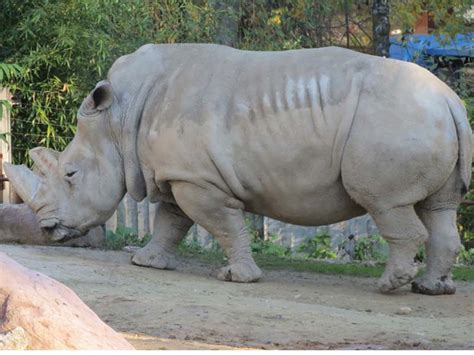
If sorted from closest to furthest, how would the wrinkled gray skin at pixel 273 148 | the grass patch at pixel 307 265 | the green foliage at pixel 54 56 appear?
the wrinkled gray skin at pixel 273 148, the grass patch at pixel 307 265, the green foliage at pixel 54 56

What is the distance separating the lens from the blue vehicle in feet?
50.5

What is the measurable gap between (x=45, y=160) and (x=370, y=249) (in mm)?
3785

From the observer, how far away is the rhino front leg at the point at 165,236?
378 inches

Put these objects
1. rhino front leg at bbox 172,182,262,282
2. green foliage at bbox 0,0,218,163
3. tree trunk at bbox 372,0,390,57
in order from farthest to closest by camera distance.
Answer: tree trunk at bbox 372,0,390,57 → green foliage at bbox 0,0,218,163 → rhino front leg at bbox 172,182,262,282

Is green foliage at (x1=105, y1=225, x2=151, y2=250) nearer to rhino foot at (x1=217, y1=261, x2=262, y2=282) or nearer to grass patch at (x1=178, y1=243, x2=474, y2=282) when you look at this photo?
grass patch at (x1=178, y1=243, x2=474, y2=282)

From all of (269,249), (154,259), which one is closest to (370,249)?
(269,249)

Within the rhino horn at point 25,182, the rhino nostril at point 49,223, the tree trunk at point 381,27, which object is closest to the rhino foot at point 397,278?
the rhino nostril at point 49,223

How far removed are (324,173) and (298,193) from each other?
267mm

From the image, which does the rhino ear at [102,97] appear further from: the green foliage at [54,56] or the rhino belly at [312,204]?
the green foliage at [54,56]

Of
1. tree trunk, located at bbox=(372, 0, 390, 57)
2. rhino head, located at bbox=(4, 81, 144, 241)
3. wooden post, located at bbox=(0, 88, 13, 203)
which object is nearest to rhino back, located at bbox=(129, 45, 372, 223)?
rhino head, located at bbox=(4, 81, 144, 241)

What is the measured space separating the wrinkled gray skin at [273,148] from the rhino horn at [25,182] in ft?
0.49

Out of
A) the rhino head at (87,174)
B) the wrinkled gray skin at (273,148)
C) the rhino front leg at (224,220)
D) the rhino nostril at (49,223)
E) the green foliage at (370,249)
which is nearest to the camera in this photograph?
the wrinkled gray skin at (273,148)


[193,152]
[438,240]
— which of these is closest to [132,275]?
[193,152]

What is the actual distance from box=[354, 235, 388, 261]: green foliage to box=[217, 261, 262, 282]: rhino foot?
3051 millimetres
